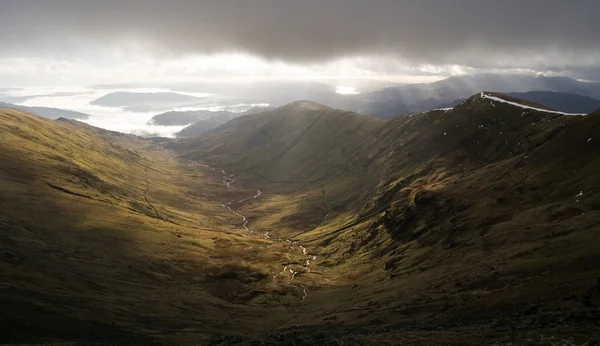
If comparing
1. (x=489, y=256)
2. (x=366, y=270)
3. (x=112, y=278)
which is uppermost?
(x=489, y=256)

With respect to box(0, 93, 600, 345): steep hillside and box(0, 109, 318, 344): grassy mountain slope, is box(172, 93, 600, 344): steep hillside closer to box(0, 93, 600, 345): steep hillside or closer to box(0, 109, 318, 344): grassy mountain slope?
box(0, 93, 600, 345): steep hillside

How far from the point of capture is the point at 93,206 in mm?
193625

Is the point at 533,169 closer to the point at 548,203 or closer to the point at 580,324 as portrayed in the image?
the point at 548,203

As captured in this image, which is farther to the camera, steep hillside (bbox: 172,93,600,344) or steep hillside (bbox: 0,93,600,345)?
steep hillside (bbox: 0,93,600,345)

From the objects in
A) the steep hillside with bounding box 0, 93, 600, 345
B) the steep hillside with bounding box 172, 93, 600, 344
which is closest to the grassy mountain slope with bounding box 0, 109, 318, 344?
the steep hillside with bounding box 0, 93, 600, 345

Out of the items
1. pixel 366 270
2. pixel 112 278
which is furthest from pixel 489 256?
pixel 112 278

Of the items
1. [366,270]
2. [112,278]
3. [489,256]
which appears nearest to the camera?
[489,256]

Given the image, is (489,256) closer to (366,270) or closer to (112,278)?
(366,270)

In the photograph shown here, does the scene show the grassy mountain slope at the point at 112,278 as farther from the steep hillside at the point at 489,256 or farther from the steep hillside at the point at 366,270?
the steep hillside at the point at 489,256

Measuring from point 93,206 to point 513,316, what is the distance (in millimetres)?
188341

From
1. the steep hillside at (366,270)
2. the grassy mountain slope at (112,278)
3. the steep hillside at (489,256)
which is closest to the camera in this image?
the steep hillside at (489,256)

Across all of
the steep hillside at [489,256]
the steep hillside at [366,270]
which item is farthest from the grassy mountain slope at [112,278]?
the steep hillside at [489,256]

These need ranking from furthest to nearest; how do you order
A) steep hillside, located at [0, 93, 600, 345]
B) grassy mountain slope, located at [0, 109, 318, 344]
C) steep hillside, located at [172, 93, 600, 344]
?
1. grassy mountain slope, located at [0, 109, 318, 344]
2. steep hillside, located at [0, 93, 600, 345]
3. steep hillside, located at [172, 93, 600, 344]

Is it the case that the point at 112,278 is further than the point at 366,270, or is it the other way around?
the point at 366,270
